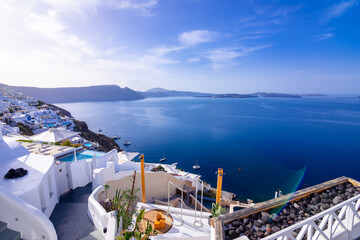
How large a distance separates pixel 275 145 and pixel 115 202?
3852 centimetres

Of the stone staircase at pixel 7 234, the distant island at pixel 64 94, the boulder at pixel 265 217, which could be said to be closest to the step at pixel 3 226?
the stone staircase at pixel 7 234

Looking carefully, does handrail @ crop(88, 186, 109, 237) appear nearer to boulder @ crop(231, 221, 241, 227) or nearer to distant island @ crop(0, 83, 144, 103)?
boulder @ crop(231, 221, 241, 227)

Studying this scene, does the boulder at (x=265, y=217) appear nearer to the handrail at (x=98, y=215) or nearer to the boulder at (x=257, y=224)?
the boulder at (x=257, y=224)

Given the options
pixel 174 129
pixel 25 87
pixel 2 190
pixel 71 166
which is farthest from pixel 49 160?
pixel 25 87

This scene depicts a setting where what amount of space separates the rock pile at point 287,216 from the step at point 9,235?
12.6ft

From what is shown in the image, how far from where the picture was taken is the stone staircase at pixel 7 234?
3.17 metres

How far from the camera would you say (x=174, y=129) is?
172ft

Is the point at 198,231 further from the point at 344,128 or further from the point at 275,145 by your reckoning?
the point at 344,128

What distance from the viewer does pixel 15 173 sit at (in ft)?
16.2

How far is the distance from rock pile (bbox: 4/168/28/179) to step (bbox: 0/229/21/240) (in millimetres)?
2151

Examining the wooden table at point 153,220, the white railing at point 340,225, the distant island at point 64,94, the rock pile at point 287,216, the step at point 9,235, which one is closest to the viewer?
the white railing at point 340,225

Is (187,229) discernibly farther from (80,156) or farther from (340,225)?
(80,156)

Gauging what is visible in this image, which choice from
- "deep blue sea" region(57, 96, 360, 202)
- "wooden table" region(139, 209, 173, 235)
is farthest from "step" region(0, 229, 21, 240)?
"deep blue sea" region(57, 96, 360, 202)

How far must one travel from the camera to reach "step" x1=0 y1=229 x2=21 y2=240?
10.3 ft
